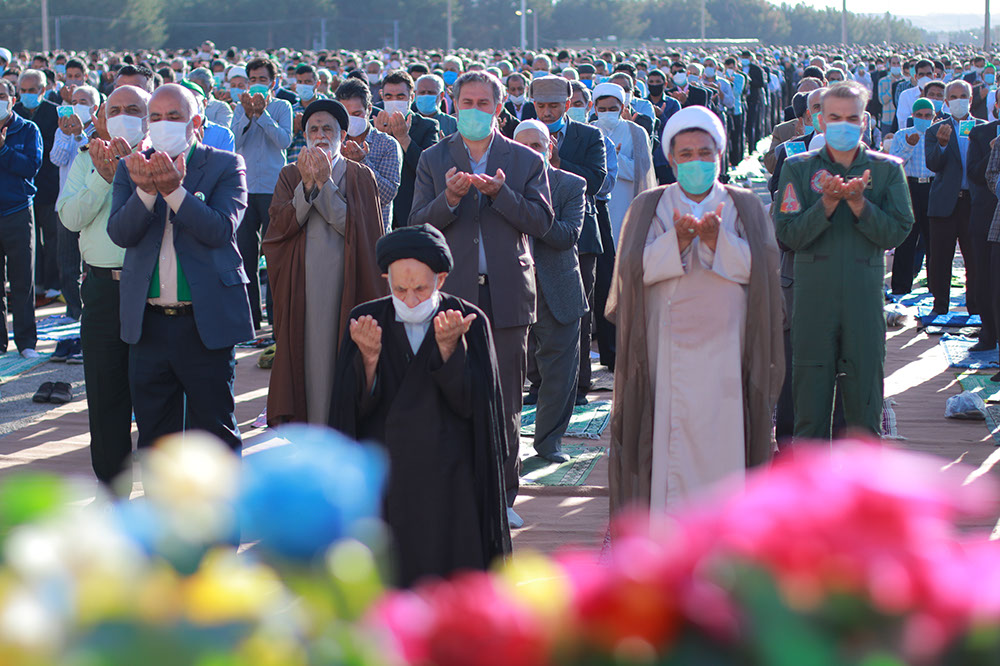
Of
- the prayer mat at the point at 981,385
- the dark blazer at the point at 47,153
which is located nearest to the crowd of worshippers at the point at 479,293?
the prayer mat at the point at 981,385

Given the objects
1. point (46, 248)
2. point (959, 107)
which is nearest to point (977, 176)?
point (959, 107)

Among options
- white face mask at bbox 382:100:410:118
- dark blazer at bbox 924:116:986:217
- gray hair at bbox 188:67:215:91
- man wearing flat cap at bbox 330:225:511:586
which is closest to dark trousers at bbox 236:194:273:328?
white face mask at bbox 382:100:410:118

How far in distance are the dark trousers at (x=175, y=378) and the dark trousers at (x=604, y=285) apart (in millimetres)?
3638

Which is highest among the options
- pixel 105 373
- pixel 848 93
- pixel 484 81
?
pixel 484 81

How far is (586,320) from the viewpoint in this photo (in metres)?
7.96

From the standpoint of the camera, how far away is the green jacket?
547cm

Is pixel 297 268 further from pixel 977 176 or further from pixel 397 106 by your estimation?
pixel 977 176

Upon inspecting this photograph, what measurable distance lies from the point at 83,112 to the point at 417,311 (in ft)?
24.4

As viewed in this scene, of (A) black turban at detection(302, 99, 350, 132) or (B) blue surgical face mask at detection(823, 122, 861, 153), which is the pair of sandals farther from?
(B) blue surgical face mask at detection(823, 122, 861, 153)

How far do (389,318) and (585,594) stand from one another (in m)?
3.26

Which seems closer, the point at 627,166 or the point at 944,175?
the point at 627,166

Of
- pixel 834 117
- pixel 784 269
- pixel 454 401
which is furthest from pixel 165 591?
pixel 784 269

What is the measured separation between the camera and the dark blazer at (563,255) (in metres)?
6.64

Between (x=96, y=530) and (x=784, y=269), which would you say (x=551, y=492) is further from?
(x=96, y=530)
